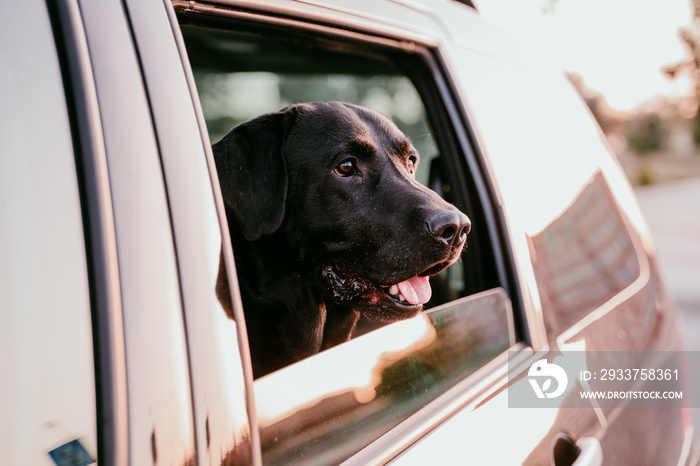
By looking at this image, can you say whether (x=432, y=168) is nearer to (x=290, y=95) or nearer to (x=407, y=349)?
(x=407, y=349)

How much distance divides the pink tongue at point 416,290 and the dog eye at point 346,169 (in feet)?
1.42

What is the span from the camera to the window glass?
73cm

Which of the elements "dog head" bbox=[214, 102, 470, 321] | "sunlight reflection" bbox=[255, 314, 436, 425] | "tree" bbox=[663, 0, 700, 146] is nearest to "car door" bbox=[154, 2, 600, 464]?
"sunlight reflection" bbox=[255, 314, 436, 425]

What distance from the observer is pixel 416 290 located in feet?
5.51

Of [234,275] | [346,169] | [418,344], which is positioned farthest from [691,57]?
[234,275]

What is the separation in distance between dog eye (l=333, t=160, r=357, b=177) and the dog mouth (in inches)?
13.6

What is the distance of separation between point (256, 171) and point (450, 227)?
64 cm

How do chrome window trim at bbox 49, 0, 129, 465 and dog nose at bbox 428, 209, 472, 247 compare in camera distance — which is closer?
chrome window trim at bbox 49, 0, 129, 465

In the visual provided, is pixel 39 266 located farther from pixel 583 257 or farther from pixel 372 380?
pixel 583 257

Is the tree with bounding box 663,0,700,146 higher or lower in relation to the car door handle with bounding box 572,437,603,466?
higher

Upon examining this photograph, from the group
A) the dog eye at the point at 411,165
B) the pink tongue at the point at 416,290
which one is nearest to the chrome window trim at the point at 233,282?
the pink tongue at the point at 416,290

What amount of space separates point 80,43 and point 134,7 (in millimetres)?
125

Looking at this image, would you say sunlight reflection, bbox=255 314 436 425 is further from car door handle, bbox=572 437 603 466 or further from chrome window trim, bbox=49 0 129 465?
car door handle, bbox=572 437 603 466

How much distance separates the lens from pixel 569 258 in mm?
1898
